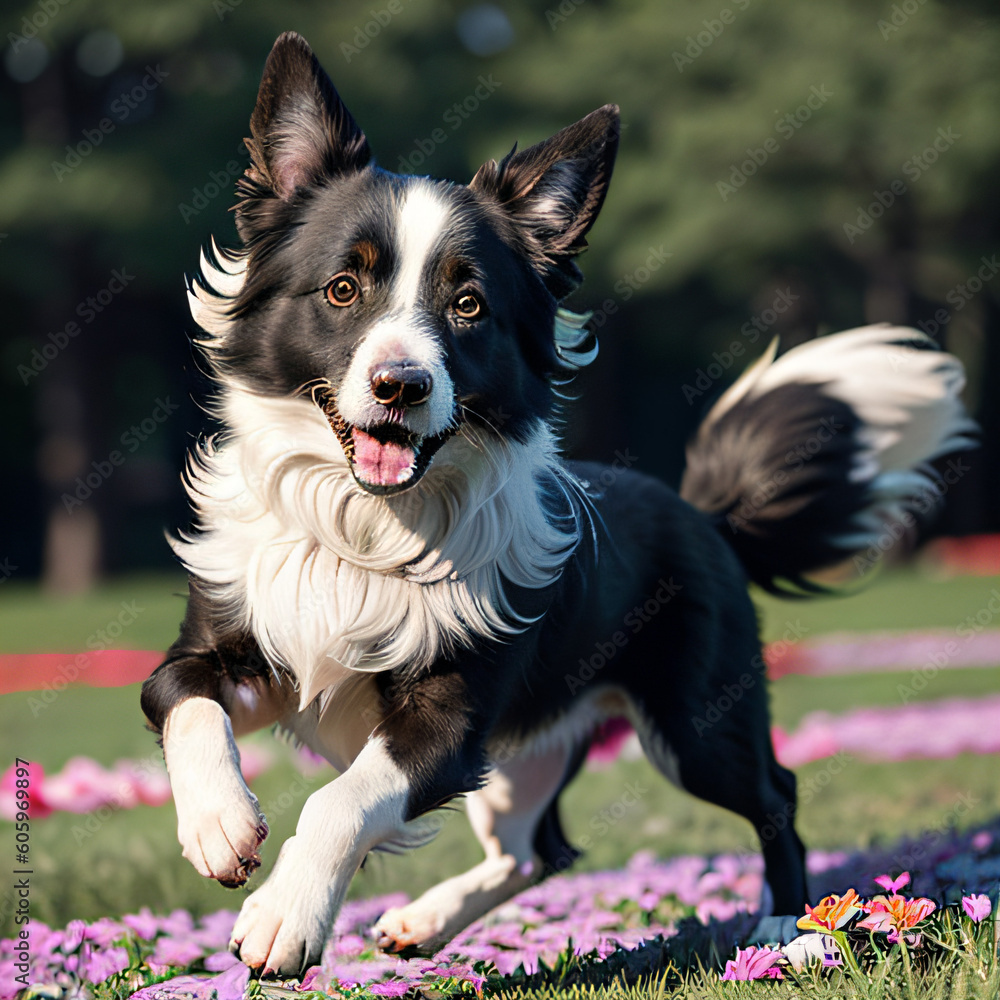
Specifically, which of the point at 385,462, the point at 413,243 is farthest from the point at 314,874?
the point at 413,243

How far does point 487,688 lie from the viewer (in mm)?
3252

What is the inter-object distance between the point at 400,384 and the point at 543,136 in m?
18.6

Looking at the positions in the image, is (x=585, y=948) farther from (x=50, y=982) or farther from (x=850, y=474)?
(x=850, y=474)

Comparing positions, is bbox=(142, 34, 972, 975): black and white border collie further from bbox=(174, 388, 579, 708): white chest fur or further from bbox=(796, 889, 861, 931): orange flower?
bbox=(796, 889, 861, 931): orange flower

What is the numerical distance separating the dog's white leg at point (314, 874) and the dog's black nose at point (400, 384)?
88 centimetres

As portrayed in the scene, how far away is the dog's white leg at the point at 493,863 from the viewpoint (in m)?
4.00

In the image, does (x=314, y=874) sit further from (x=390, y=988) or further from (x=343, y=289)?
(x=343, y=289)

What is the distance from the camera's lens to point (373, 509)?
3307mm

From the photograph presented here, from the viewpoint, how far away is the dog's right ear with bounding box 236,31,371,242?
3.32 m

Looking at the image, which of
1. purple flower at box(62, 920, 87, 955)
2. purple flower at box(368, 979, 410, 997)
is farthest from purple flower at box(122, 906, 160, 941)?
purple flower at box(368, 979, 410, 997)

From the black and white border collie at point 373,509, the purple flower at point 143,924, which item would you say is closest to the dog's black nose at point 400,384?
the black and white border collie at point 373,509

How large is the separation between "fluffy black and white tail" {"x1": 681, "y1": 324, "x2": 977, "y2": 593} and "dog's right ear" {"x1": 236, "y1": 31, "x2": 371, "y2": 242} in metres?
1.98

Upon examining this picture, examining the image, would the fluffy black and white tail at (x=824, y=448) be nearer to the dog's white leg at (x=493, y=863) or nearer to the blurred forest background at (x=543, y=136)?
the dog's white leg at (x=493, y=863)

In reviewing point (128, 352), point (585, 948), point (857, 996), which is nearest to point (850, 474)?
point (585, 948)
